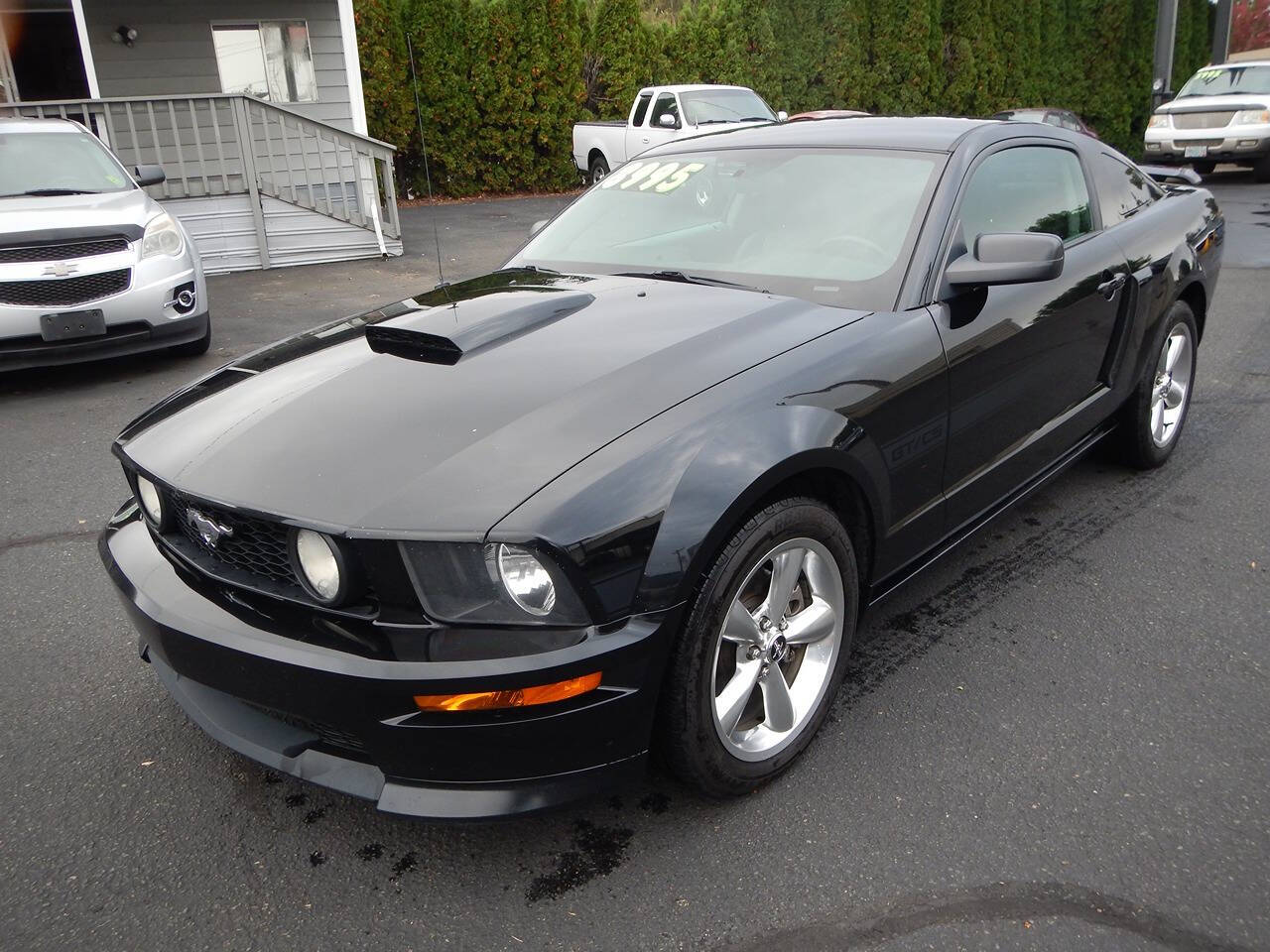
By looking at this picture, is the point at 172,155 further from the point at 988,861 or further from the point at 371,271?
the point at 988,861

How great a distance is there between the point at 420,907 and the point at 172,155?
13.7 metres

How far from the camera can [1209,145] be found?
17.3 metres

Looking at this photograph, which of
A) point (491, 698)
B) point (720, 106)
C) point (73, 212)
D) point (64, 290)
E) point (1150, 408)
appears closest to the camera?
point (491, 698)

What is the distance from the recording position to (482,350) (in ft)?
8.75

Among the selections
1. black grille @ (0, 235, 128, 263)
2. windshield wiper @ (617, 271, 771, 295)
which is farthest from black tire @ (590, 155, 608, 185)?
windshield wiper @ (617, 271, 771, 295)

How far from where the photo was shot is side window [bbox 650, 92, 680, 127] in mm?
14766

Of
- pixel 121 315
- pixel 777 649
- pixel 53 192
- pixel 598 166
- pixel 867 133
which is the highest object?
pixel 867 133

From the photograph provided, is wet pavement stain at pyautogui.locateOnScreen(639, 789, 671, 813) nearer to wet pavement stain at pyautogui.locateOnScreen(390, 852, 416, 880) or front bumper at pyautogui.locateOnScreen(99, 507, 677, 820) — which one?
front bumper at pyautogui.locateOnScreen(99, 507, 677, 820)

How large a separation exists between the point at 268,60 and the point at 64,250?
10151 mm

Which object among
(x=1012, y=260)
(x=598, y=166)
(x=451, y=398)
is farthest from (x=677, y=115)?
(x=451, y=398)

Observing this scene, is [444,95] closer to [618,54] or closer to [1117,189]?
[618,54]

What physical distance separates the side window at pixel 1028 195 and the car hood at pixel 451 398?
76cm

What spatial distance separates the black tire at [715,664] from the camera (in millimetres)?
2137

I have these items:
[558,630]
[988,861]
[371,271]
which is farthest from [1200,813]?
[371,271]
